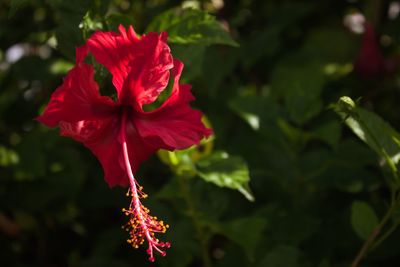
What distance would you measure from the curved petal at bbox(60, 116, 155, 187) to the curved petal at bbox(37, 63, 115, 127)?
0.02 metres

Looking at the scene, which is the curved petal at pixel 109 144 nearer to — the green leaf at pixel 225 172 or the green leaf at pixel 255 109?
the green leaf at pixel 225 172

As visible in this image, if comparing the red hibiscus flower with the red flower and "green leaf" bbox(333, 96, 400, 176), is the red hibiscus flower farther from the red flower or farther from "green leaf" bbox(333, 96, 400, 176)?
the red flower

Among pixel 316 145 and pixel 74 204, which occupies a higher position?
pixel 316 145

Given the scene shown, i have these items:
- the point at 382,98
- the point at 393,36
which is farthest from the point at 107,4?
the point at 382,98

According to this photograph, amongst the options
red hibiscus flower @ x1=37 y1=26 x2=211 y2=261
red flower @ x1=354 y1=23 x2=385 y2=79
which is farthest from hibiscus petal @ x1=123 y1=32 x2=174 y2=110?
red flower @ x1=354 y1=23 x2=385 y2=79

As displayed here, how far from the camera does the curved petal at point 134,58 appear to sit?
0.98 metres

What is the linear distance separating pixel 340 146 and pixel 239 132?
348mm

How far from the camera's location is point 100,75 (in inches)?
44.1

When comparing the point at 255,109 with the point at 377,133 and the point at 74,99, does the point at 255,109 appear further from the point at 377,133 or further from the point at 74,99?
the point at 74,99

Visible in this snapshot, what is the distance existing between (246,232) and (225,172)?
0.17 meters

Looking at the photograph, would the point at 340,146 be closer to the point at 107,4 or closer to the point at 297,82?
the point at 297,82

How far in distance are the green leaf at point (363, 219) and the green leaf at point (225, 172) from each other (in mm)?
211

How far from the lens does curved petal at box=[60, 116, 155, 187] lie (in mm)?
1056

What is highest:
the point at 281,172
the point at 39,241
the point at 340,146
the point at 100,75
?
the point at 100,75
